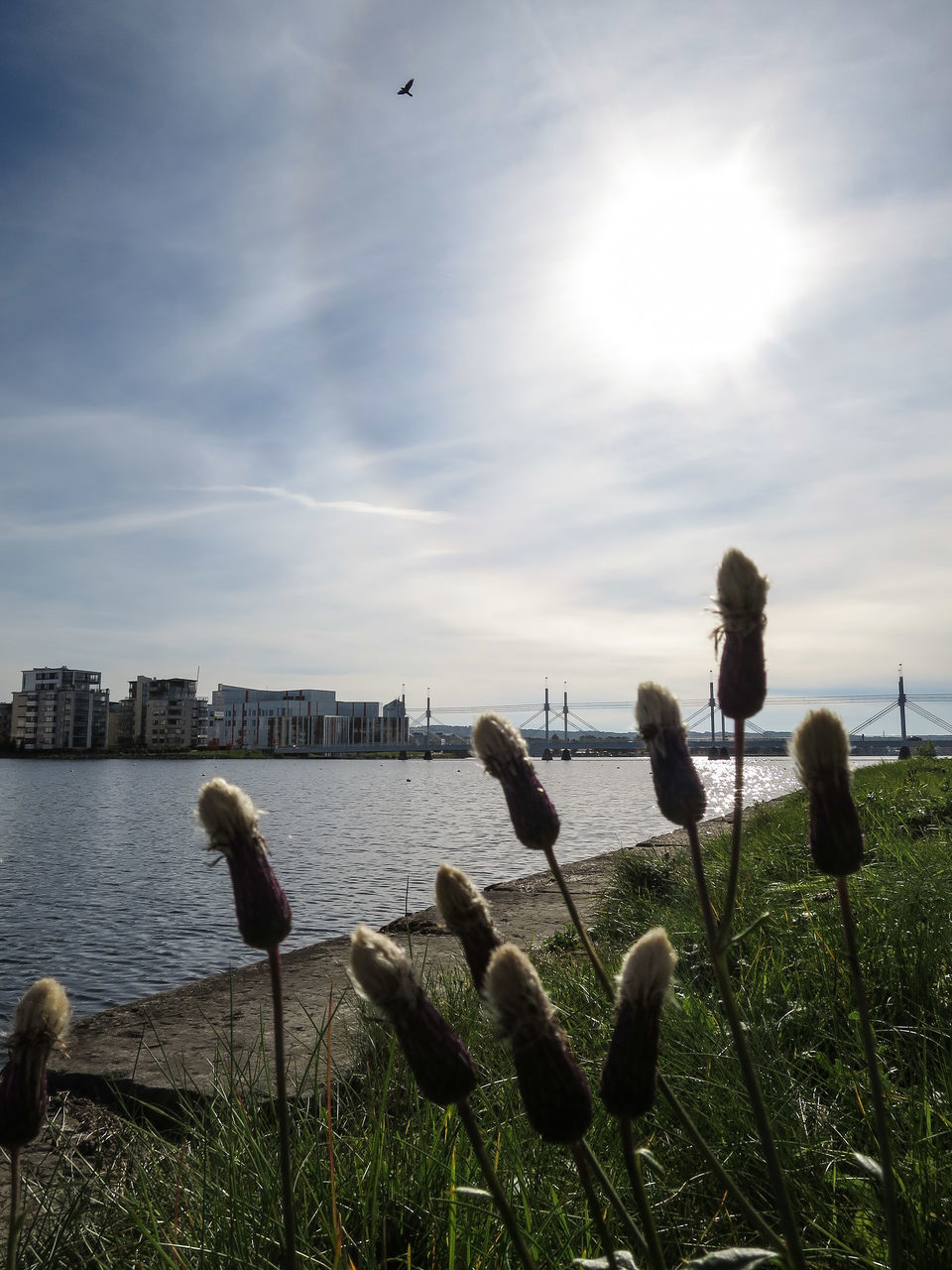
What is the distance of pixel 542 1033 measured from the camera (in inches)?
34.7

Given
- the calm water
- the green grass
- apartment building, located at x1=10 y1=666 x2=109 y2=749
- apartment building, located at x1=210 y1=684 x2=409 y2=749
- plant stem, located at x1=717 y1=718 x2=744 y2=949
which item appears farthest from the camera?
apartment building, located at x1=210 y1=684 x2=409 y2=749

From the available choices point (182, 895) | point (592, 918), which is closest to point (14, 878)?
point (182, 895)

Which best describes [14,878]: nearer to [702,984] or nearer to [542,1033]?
[702,984]

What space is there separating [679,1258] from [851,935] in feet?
3.68

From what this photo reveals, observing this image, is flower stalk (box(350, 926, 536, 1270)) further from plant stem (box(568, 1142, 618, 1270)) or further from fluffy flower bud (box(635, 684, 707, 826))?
fluffy flower bud (box(635, 684, 707, 826))

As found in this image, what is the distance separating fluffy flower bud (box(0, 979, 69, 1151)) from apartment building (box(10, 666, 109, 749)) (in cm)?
13744

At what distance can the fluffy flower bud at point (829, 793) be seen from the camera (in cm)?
104

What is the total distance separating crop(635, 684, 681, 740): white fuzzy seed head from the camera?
1.16 m

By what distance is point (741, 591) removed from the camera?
1.07 metres

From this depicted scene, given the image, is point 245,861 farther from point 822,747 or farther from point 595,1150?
point 595,1150

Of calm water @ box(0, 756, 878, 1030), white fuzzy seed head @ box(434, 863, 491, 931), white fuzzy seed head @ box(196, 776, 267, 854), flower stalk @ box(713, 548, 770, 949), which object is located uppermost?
flower stalk @ box(713, 548, 770, 949)

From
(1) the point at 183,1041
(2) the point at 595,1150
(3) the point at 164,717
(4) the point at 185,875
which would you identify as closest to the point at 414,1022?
(2) the point at 595,1150

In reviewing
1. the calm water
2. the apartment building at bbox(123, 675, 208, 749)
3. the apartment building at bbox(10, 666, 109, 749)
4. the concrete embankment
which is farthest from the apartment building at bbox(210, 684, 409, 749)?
the concrete embankment

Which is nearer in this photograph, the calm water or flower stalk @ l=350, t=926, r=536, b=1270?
flower stalk @ l=350, t=926, r=536, b=1270
